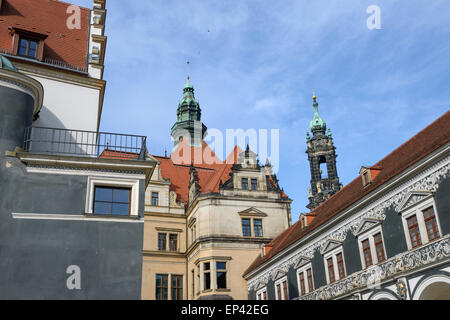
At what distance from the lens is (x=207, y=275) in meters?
35.6

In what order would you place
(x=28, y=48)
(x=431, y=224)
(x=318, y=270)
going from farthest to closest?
(x=318, y=270) < (x=28, y=48) < (x=431, y=224)

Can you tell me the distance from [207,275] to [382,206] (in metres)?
17.7

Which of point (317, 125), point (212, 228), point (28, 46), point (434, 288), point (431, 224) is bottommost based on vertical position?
point (434, 288)

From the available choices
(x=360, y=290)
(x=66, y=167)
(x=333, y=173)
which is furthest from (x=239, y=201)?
(x=333, y=173)

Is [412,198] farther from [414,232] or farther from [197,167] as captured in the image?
[197,167]

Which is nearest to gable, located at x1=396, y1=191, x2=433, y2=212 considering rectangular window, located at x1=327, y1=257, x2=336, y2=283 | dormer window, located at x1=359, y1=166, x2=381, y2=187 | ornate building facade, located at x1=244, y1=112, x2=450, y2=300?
ornate building facade, located at x1=244, y1=112, x2=450, y2=300

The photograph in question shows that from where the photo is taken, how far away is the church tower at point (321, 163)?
74.6m

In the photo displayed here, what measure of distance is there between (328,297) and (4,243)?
16.9 metres

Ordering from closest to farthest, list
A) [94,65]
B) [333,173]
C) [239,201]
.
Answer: [94,65] < [239,201] < [333,173]

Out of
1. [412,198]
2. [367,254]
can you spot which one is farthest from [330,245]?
[412,198]

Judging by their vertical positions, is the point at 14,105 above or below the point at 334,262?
above

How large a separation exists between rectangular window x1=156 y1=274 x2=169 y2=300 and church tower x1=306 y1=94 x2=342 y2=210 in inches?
1567

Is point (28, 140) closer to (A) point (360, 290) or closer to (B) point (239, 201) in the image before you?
(A) point (360, 290)
